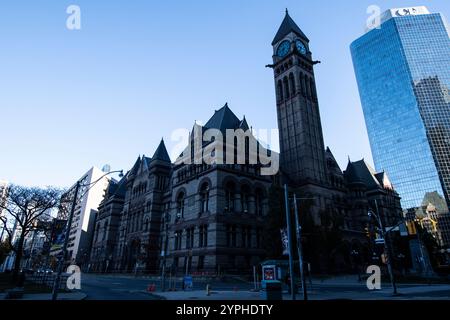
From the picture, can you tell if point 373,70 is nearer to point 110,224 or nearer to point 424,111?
point 424,111

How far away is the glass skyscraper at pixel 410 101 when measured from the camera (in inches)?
4631

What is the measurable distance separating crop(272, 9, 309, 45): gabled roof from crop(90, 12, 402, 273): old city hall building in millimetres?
305

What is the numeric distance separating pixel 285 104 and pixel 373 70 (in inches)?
4207

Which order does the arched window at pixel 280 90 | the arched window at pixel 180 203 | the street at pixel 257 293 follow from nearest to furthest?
the street at pixel 257 293 < the arched window at pixel 180 203 < the arched window at pixel 280 90

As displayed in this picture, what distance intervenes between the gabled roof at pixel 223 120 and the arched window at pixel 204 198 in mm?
10077

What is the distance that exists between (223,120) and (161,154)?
17.8 m

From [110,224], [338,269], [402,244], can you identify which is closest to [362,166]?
[402,244]

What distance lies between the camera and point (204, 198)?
43.8 metres

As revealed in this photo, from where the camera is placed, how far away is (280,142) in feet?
195

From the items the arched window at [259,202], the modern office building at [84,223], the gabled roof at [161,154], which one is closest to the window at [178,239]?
the arched window at [259,202]

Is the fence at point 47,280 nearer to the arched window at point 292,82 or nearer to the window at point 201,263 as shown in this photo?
the window at point 201,263

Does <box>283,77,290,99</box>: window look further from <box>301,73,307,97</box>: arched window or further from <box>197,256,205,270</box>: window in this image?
<box>197,256,205,270</box>: window

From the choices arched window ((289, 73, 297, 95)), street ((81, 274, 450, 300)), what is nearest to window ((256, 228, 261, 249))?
street ((81, 274, 450, 300))

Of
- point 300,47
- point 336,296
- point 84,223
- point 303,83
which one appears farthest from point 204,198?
point 84,223
